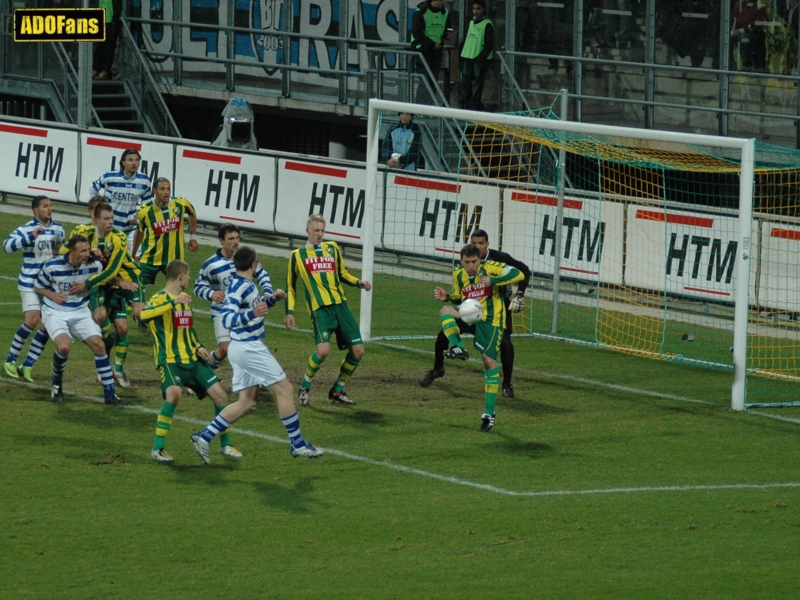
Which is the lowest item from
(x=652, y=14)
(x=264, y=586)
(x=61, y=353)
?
(x=264, y=586)

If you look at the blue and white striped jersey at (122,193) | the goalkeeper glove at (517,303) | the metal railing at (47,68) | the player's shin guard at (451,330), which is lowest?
the player's shin guard at (451,330)

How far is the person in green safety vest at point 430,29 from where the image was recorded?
976 inches

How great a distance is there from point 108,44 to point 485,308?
18749mm

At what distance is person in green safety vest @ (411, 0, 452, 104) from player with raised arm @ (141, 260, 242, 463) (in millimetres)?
14330

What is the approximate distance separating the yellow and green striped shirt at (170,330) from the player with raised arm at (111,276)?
2.17m

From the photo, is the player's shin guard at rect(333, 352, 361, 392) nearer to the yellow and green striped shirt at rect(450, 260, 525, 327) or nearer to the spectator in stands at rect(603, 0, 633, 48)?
the yellow and green striped shirt at rect(450, 260, 525, 327)

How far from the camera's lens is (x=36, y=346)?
554 inches

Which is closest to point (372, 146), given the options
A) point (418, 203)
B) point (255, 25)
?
point (418, 203)

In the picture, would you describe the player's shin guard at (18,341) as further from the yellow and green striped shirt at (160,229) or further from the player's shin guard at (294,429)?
the player's shin guard at (294,429)

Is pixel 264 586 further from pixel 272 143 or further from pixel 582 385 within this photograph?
pixel 272 143

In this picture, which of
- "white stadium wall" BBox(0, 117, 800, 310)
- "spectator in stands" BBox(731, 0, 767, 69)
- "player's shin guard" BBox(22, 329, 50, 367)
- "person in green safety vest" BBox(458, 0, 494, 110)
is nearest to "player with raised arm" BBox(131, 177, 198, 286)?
"player's shin guard" BBox(22, 329, 50, 367)

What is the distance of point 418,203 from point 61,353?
25.9ft

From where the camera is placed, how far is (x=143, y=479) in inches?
431

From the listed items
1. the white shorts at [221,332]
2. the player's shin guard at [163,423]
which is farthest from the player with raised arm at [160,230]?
the player's shin guard at [163,423]
